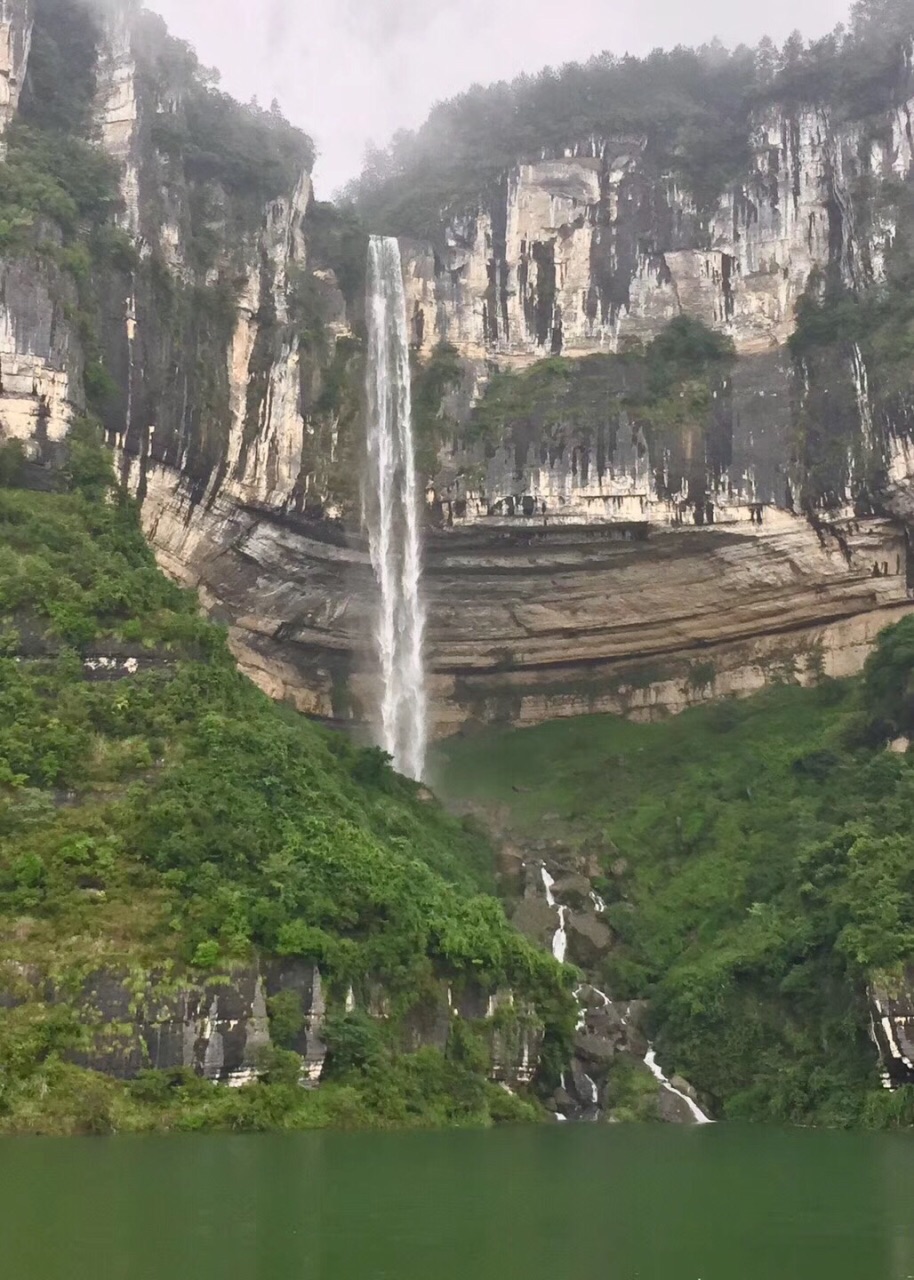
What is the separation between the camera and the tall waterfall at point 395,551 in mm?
41281

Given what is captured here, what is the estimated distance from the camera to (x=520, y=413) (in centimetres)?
4269

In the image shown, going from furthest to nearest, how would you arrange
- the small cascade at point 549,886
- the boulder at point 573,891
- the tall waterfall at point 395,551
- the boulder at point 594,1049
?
the tall waterfall at point 395,551 → the small cascade at point 549,886 → the boulder at point 573,891 → the boulder at point 594,1049

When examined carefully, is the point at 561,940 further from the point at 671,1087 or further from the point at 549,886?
the point at 671,1087

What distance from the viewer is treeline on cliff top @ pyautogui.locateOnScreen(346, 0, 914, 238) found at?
148 ft

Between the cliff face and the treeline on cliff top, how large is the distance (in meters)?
0.94

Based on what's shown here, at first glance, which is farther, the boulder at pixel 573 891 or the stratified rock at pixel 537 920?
the boulder at pixel 573 891

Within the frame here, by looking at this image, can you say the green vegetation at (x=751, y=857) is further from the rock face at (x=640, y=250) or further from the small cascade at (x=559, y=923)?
the rock face at (x=640, y=250)

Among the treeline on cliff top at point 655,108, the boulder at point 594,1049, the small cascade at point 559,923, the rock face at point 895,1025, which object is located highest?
the treeline on cliff top at point 655,108

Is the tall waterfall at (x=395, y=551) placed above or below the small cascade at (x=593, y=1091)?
above

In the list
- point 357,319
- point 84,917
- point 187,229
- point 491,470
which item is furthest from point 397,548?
point 84,917

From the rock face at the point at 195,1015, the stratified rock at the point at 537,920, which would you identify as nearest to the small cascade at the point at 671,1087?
the stratified rock at the point at 537,920

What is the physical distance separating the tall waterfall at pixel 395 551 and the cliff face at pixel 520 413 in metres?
0.60

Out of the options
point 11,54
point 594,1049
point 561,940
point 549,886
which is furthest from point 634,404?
point 594,1049

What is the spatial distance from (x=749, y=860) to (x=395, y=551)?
13592 mm
